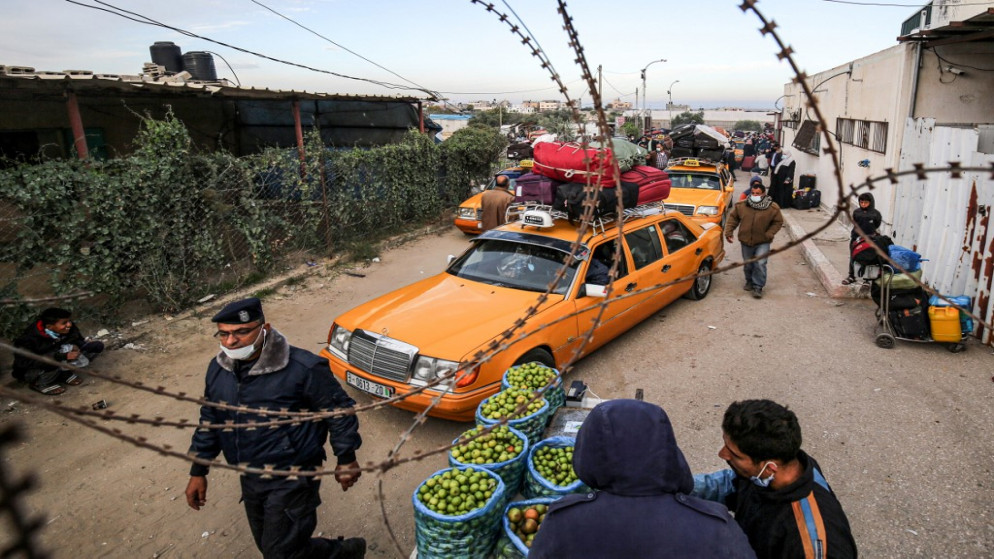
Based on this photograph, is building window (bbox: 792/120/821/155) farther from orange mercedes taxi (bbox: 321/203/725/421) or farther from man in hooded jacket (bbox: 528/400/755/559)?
man in hooded jacket (bbox: 528/400/755/559)

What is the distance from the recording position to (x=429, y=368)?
4.86 meters

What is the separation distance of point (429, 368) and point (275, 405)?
1778 millimetres

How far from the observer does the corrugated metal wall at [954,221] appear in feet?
21.7

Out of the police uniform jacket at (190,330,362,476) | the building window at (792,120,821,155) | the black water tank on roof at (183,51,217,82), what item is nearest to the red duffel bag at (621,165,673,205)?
the police uniform jacket at (190,330,362,476)

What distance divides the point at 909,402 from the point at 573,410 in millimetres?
3622

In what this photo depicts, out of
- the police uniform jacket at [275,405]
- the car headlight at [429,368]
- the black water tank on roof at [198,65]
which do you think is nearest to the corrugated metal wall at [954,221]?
the car headlight at [429,368]

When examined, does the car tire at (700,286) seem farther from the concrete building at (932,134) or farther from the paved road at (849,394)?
the concrete building at (932,134)

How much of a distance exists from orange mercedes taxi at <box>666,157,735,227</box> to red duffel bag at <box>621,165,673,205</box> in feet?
13.5

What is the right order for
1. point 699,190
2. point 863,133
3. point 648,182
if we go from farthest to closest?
point 863,133, point 699,190, point 648,182

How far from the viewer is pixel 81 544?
13.3ft

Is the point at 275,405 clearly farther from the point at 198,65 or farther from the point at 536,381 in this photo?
the point at 198,65

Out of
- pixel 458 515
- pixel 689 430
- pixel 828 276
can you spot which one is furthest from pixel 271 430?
pixel 828 276

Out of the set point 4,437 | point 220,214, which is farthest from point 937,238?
point 220,214

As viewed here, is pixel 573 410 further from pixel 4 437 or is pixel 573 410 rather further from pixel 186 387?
pixel 186 387
